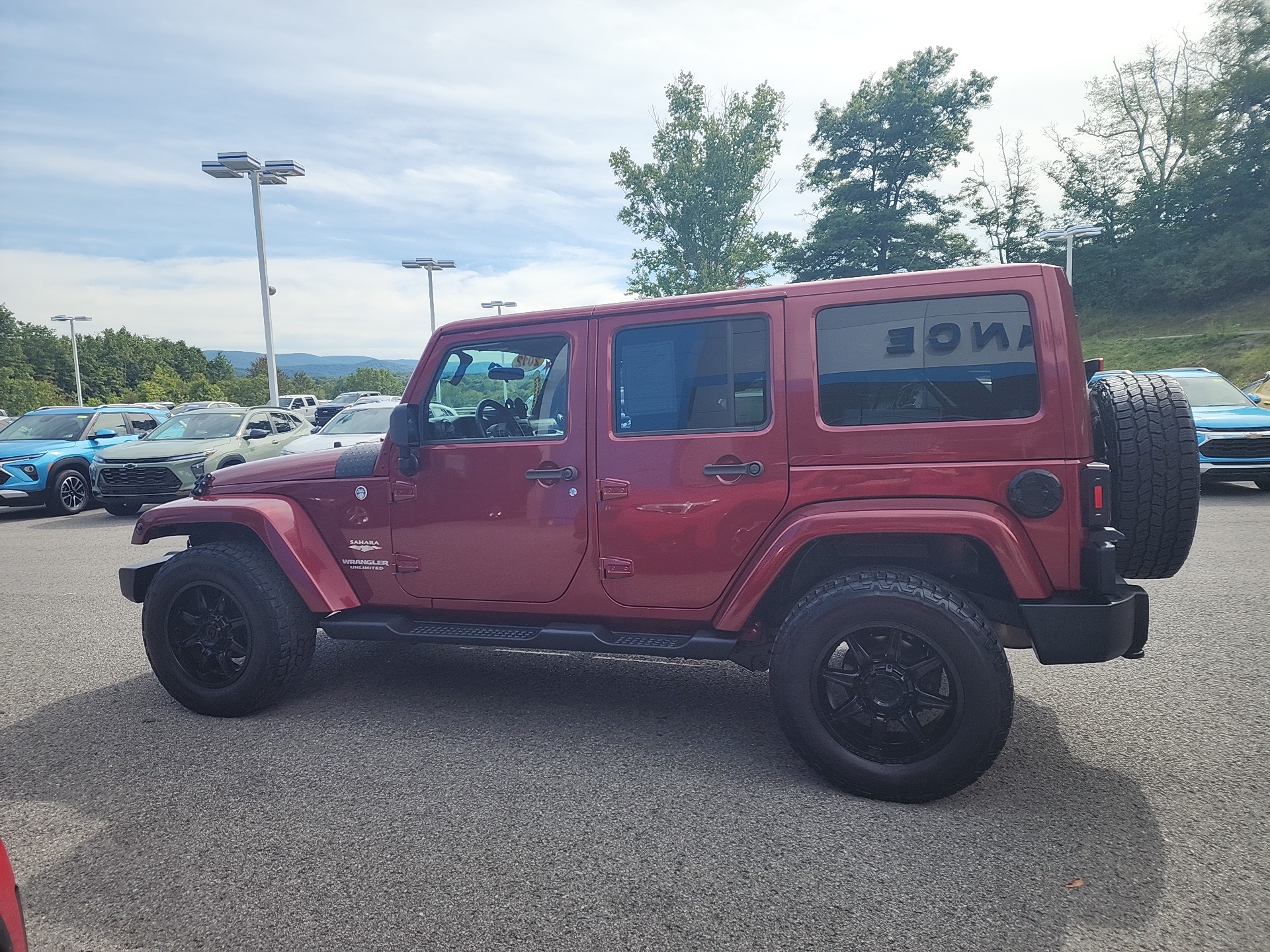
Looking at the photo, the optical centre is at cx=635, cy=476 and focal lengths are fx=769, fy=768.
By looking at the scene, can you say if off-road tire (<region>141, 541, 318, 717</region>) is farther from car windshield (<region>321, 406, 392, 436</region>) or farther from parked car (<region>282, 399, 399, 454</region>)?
car windshield (<region>321, 406, 392, 436</region>)

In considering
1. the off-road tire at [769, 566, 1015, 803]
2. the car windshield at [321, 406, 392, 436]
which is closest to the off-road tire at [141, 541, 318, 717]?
the off-road tire at [769, 566, 1015, 803]

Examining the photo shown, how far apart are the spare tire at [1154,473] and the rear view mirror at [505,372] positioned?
2.48 m

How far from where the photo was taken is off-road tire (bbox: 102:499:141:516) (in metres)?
11.5

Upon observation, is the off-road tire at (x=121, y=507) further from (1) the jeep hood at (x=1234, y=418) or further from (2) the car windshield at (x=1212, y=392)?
(2) the car windshield at (x=1212, y=392)

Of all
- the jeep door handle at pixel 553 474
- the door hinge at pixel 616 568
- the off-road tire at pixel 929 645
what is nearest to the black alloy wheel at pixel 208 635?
the jeep door handle at pixel 553 474

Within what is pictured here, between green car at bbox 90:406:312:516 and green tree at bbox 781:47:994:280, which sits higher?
green tree at bbox 781:47:994:280

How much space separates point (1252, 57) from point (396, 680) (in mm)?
55906

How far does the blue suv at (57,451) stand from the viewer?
1168cm

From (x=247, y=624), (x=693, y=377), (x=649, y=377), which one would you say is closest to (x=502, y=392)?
(x=649, y=377)

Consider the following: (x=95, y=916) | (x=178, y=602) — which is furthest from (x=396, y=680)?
(x=95, y=916)

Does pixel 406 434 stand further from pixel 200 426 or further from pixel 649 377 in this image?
pixel 200 426

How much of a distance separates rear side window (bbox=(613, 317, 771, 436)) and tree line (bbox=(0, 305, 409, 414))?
194 ft

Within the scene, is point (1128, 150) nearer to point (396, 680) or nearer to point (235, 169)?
point (235, 169)

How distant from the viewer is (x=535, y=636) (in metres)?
3.60
